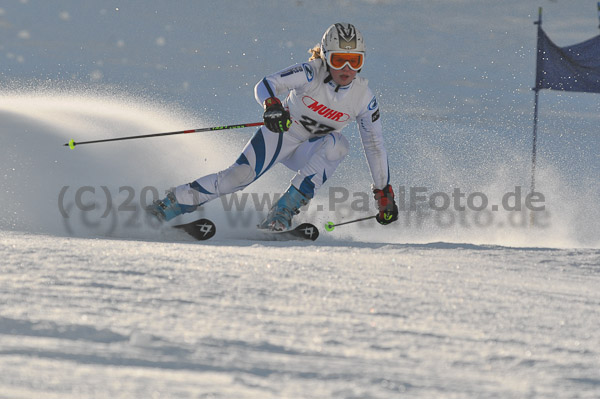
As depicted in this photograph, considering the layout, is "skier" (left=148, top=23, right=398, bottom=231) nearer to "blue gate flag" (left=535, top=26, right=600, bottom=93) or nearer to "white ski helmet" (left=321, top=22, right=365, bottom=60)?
"white ski helmet" (left=321, top=22, right=365, bottom=60)

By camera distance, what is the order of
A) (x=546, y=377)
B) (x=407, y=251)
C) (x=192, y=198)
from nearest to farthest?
(x=546, y=377), (x=407, y=251), (x=192, y=198)

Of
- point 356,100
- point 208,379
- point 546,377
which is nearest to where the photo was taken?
point 208,379

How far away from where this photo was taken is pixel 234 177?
5621 mm

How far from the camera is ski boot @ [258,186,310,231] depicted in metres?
5.86

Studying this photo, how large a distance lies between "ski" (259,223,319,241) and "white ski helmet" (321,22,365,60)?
164 cm

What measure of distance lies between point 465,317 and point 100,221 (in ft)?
14.7

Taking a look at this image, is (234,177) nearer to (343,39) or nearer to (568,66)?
(343,39)

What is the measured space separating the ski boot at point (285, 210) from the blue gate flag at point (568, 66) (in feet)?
15.4

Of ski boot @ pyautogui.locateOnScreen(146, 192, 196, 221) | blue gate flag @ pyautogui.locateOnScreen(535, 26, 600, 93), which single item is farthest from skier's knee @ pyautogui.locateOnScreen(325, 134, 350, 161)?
blue gate flag @ pyautogui.locateOnScreen(535, 26, 600, 93)

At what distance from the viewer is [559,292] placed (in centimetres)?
304

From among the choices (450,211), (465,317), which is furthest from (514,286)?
(450,211)

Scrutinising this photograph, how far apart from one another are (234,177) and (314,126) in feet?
2.67

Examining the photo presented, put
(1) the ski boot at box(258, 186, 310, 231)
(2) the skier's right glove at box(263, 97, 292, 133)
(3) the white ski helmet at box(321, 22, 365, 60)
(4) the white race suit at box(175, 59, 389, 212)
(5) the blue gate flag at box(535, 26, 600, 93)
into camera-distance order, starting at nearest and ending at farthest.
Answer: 1. (2) the skier's right glove at box(263, 97, 292, 133)
2. (3) the white ski helmet at box(321, 22, 365, 60)
3. (4) the white race suit at box(175, 59, 389, 212)
4. (1) the ski boot at box(258, 186, 310, 231)
5. (5) the blue gate flag at box(535, 26, 600, 93)

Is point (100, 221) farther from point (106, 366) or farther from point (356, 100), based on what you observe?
point (106, 366)
